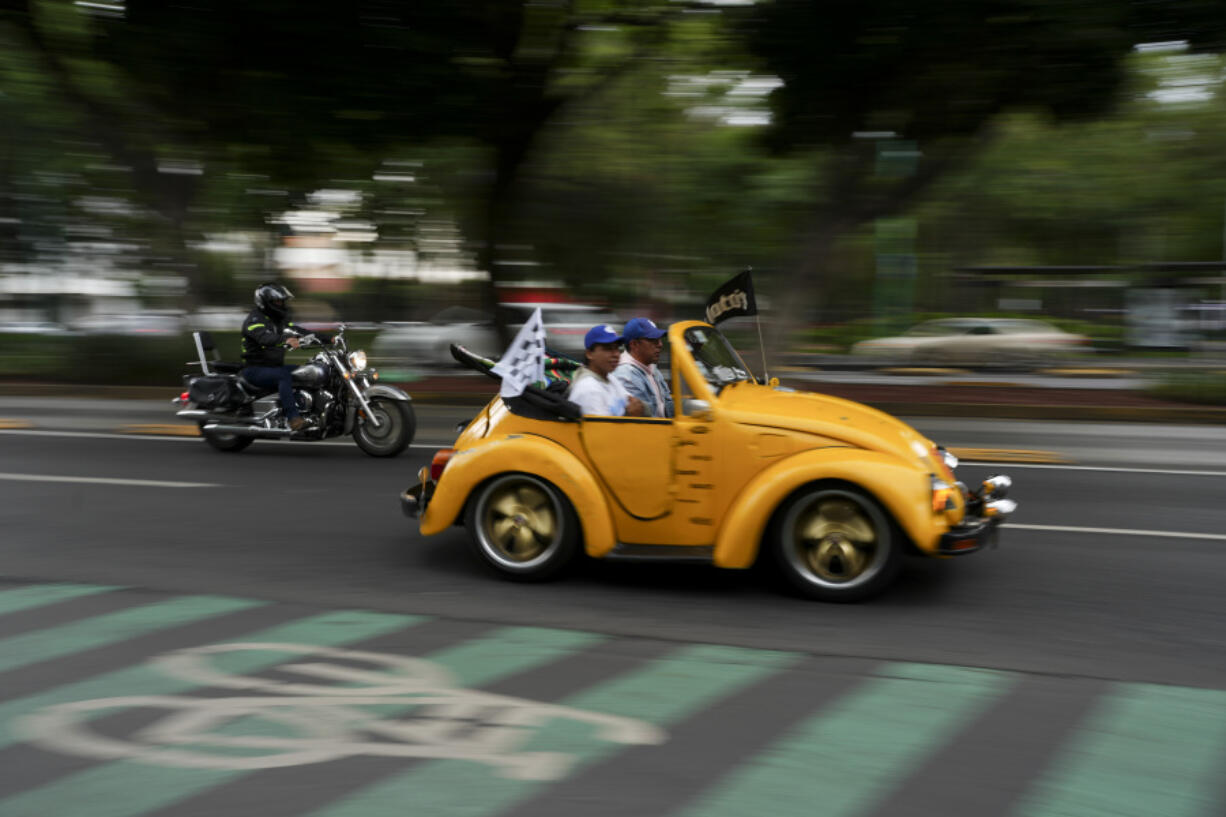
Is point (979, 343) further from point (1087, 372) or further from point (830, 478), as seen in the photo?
point (830, 478)

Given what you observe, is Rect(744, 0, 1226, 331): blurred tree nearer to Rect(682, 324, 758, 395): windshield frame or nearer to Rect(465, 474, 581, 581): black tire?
Rect(682, 324, 758, 395): windshield frame

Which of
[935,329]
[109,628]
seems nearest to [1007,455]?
[109,628]

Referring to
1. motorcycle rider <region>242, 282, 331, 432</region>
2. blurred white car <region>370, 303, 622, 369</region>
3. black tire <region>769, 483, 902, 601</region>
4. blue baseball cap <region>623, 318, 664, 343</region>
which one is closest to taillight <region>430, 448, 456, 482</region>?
blue baseball cap <region>623, 318, 664, 343</region>

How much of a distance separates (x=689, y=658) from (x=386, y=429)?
6780 millimetres

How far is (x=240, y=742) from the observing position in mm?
3992

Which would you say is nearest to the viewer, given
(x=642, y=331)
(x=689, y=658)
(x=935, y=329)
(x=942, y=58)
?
(x=689, y=658)

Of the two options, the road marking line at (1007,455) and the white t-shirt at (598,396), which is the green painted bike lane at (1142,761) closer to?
the white t-shirt at (598,396)

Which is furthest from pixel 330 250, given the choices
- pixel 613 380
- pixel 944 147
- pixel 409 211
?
Result: pixel 613 380

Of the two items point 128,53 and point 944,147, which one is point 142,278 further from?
point 944,147

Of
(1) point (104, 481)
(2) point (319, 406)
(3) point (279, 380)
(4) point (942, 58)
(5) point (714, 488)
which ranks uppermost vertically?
(4) point (942, 58)

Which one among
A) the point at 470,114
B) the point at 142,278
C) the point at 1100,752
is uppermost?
the point at 470,114

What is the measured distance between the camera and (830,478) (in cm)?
560

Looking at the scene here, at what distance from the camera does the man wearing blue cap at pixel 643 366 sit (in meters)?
6.29

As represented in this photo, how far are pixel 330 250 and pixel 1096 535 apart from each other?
18.5m
